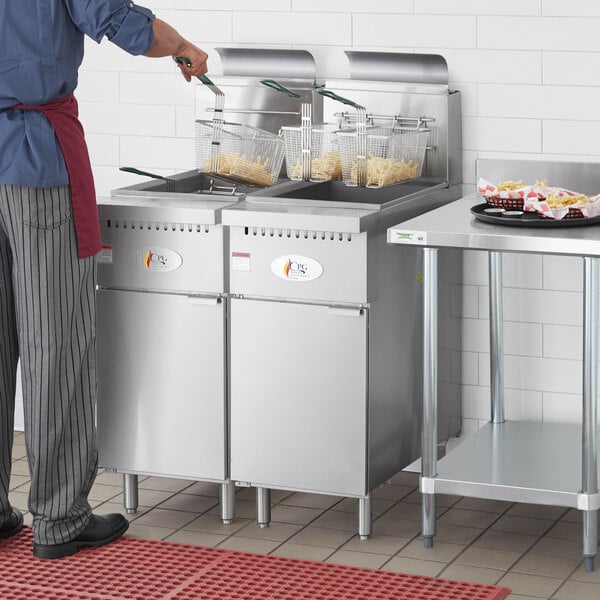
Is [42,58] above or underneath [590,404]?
above

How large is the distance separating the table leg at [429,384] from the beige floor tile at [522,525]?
30 centimetres

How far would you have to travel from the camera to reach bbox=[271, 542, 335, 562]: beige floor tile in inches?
156

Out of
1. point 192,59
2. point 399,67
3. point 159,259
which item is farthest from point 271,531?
point 399,67

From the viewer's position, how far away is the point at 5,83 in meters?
3.65

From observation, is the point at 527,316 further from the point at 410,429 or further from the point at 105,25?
the point at 105,25

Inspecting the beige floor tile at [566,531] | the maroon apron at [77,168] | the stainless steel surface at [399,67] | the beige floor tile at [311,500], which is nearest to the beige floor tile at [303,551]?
the beige floor tile at [311,500]

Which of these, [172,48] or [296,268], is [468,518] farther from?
[172,48]

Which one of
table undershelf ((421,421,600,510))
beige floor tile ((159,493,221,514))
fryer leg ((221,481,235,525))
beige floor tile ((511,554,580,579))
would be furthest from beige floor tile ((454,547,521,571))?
beige floor tile ((159,493,221,514))

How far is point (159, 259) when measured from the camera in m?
4.10

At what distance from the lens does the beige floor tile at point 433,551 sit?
12.9ft

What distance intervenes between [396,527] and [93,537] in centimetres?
91

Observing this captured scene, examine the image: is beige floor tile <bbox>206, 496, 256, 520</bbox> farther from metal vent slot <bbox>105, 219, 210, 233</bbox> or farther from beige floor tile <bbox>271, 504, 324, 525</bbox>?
metal vent slot <bbox>105, 219, 210, 233</bbox>

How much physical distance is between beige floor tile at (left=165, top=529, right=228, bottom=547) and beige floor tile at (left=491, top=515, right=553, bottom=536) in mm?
841

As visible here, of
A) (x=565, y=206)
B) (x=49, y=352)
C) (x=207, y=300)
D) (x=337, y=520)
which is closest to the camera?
(x=565, y=206)
